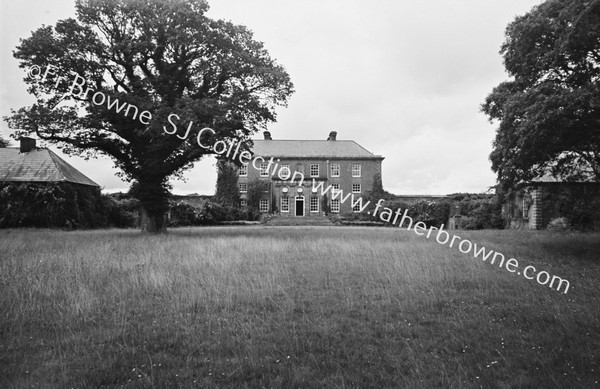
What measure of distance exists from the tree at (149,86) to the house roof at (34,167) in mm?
9209

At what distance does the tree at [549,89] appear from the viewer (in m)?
10.4

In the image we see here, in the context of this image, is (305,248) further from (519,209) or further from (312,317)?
(519,209)

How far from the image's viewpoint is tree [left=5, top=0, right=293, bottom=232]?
1703 centimetres

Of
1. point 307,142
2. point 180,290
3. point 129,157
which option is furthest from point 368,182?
point 180,290

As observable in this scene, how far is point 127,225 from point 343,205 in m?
25.3

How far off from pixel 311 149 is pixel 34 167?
99.6 feet

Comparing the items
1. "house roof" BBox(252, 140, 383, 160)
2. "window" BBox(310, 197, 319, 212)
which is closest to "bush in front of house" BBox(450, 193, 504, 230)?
"house roof" BBox(252, 140, 383, 160)

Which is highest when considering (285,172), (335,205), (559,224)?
(285,172)

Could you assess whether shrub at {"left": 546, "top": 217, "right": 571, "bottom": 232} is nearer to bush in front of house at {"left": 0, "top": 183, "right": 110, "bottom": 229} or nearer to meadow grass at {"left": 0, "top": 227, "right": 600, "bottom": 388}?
meadow grass at {"left": 0, "top": 227, "right": 600, "bottom": 388}

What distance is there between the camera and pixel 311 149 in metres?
48.4

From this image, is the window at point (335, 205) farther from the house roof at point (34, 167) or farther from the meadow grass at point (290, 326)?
the meadow grass at point (290, 326)

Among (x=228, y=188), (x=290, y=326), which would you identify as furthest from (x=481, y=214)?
(x=290, y=326)

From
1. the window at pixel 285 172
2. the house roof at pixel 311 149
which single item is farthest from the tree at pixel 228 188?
the window at pixel 285 172

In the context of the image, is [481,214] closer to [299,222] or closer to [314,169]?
[299,222]
